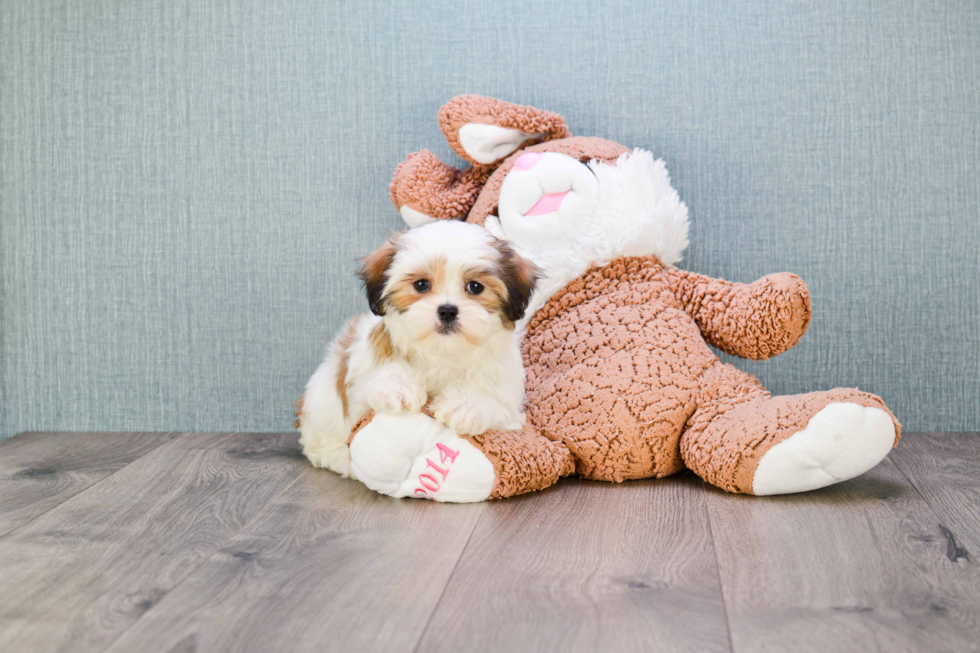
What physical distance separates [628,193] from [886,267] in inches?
31.2

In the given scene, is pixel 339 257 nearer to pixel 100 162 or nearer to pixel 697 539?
pixel 100 162

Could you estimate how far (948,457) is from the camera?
6.05ft

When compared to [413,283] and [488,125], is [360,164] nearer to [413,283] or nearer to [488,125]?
[488,125]

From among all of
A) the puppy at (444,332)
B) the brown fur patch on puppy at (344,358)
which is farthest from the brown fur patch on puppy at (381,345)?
the brown fur patch on puppy at (344,358)

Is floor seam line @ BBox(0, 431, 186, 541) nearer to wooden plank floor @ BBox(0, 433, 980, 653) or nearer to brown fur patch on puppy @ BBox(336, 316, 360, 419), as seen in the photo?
wooden plank floor @ BBox(0, 433, 980, 653)

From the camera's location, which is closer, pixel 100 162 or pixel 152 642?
pixel 152 642

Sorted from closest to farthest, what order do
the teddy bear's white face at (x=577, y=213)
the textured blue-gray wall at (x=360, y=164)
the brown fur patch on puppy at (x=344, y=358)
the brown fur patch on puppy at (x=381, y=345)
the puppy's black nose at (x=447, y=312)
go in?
the puppy's black nose at (x=447, y=312) → the brown fur patch on puppy at (x=381, y=345) → the brown fur patch on puppy at (x=344, y=358) → the teddy bear's white face at (x=577, y=213) → the textured blue-gray wall at (x=360, y=164)

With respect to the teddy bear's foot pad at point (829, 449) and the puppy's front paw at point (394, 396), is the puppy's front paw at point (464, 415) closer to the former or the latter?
the puppy's front paw at point (394, 396)

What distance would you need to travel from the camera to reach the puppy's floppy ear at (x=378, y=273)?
147 centimetres

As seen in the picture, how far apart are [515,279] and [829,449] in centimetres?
65

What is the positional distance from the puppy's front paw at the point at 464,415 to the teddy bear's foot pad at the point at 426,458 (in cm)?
2

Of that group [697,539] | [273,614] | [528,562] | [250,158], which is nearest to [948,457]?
[697,539]

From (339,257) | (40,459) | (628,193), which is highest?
(628,193)

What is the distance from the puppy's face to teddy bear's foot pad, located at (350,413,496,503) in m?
0.18
